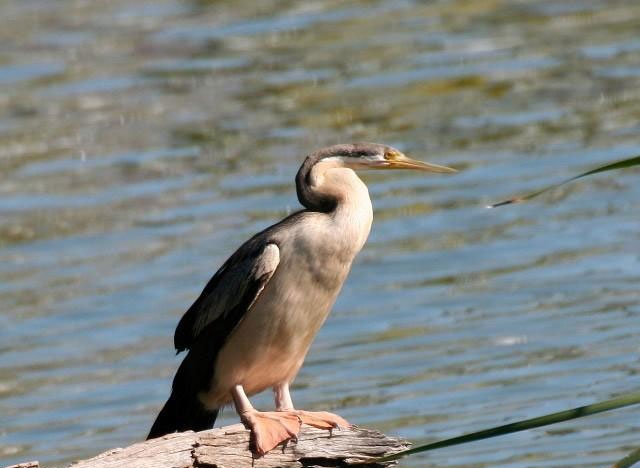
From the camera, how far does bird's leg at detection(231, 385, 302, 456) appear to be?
22.2ft

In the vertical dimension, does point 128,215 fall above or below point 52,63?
below

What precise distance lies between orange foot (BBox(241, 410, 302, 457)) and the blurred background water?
1990 millimetres

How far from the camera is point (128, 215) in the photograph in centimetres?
1424

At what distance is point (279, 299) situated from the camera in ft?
23.3

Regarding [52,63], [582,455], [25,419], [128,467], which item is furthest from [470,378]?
[52,63]

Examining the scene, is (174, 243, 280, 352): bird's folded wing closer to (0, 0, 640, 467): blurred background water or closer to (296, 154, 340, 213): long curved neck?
(296, 154, 340, 213): long curved neck

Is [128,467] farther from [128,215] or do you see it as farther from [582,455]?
[128,215]

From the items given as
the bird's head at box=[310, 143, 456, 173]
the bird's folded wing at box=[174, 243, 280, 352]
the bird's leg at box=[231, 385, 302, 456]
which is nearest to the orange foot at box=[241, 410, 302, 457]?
the bird's leg at box=[231, 385, 302, 456]

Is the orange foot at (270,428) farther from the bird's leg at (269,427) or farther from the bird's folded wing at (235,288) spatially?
the bird's folded wing at (235,288)

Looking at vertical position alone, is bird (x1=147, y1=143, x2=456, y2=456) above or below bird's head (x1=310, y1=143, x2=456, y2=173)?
below

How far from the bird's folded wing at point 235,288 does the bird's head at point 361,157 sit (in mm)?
435

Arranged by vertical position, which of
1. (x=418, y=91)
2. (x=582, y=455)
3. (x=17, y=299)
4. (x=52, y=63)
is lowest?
(x=582, y=455)

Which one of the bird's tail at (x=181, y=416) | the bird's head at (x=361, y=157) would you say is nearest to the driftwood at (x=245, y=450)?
the bird's tail at (x=181, y=416)

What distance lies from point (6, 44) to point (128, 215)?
540cm
